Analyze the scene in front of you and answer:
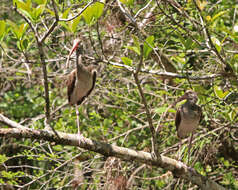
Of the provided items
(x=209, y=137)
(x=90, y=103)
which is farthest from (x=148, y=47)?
(x=90, y=103)

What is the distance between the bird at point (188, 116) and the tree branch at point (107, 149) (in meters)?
0.90

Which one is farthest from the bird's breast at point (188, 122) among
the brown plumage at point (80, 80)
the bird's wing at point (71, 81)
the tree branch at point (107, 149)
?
the bird's wing at point (71, 81)

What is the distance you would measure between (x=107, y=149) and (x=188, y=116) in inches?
A: 78.6

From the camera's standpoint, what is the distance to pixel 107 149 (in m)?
3.64

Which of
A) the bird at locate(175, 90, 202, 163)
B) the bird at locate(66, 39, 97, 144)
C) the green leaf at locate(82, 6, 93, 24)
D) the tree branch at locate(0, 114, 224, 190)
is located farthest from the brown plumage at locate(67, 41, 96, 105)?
the green leaf at locate(82, 6, 93, 24)

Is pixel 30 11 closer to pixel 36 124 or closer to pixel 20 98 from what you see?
pixel 36 124

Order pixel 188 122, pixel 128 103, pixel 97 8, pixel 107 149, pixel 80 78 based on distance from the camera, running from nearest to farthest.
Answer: pixel 97 8, pixel 107 149, pixel 80 78, pixel 188 122, pixel 128 103

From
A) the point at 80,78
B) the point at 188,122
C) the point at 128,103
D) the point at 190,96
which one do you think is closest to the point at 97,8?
the point at 80,78

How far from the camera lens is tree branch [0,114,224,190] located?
3.00 meters

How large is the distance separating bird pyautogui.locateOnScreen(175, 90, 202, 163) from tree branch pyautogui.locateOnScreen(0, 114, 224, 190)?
2.95 feet

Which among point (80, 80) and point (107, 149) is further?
point (80, 80)

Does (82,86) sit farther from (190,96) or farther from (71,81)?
(190,96)

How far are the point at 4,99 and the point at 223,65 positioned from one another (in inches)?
222

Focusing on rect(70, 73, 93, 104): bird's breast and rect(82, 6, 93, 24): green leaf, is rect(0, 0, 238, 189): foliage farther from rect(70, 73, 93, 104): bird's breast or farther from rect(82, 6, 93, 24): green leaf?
rect(82, 6, 93, 24): green leaf
